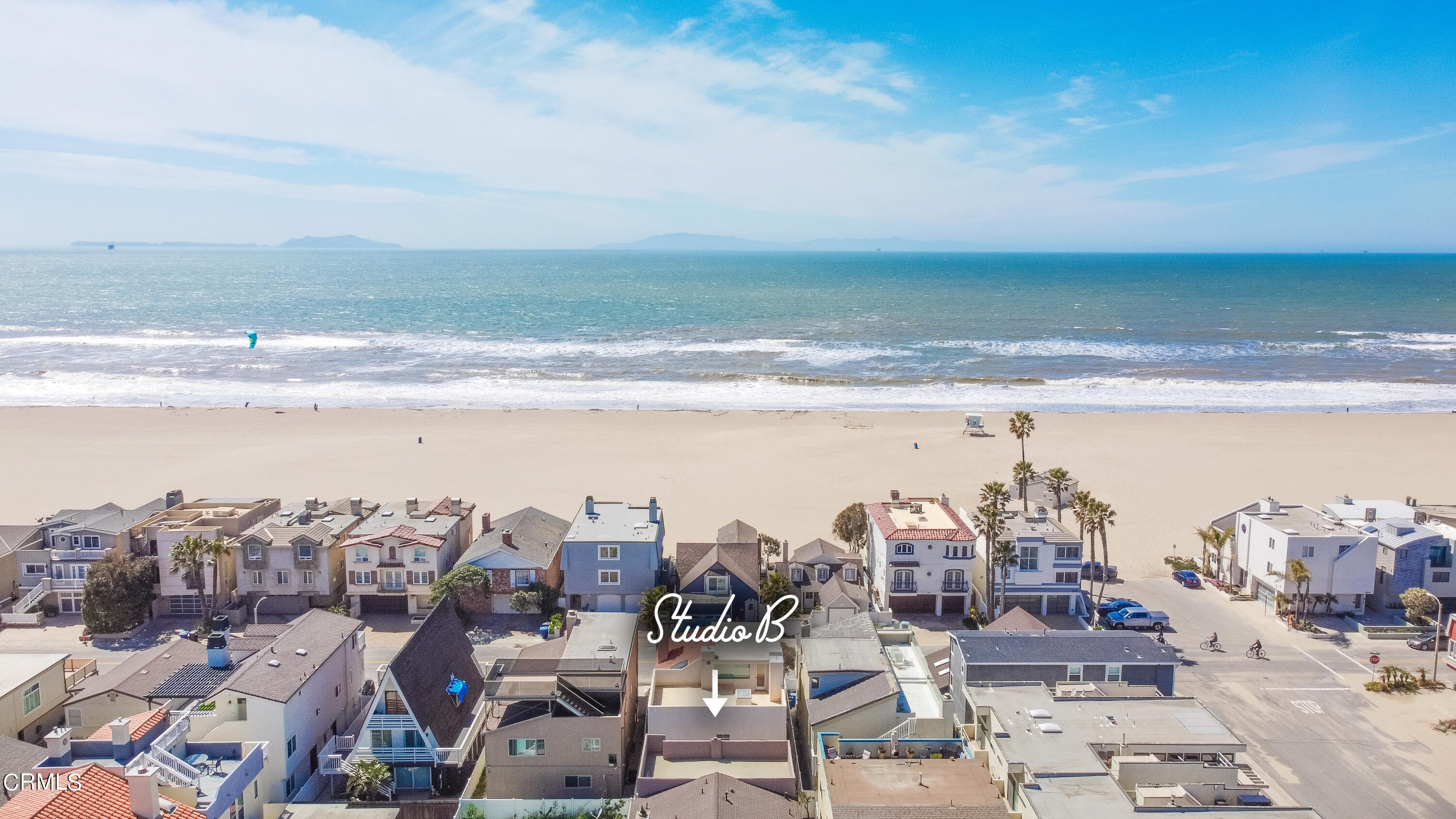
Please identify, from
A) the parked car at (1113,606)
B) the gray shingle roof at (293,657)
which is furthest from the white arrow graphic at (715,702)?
the parked car at (1113,606)

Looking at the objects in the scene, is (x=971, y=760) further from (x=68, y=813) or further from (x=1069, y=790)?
(x=68, y=813)

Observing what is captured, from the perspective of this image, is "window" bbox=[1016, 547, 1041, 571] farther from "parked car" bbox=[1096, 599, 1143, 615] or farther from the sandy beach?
the sandy beach

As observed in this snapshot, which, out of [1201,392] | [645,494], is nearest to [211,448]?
[645,494]

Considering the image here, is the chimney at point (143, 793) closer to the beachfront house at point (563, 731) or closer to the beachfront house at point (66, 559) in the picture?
the beachfront house at point (563, 731)

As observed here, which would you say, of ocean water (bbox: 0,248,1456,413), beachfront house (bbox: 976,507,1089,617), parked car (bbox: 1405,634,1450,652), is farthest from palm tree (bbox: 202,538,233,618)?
parked car (bbox: 1405,634,1450,652)

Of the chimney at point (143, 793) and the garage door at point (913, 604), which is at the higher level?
the chimney at point (143, 793)

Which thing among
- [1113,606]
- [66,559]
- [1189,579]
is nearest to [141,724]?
[66,559]
